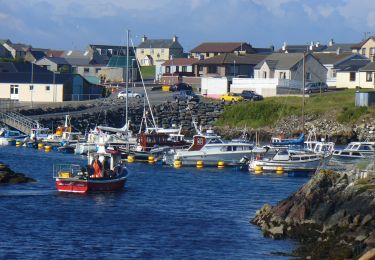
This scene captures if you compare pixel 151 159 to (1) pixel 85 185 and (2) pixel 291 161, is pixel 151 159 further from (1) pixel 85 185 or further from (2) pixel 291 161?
(1) pixel 85 185

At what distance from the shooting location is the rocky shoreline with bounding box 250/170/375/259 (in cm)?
3212

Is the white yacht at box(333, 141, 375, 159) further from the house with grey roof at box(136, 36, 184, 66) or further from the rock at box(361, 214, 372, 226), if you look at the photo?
the house with grey roof at box(136, 36, 184, 66)

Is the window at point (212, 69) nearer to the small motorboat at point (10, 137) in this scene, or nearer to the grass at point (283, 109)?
the grass at point (283, 109)

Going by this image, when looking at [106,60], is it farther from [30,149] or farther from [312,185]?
[312,185]

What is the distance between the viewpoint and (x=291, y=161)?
56625 mm

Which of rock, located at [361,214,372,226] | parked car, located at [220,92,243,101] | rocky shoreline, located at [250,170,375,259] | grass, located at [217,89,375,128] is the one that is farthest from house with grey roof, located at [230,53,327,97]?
rock, located at [361,214,372,226]

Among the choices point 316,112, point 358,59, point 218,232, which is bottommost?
point 218,232

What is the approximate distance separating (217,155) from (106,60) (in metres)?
77.2

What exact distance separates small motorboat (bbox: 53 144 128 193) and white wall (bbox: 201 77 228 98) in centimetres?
5024

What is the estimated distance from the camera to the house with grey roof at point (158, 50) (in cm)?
14338

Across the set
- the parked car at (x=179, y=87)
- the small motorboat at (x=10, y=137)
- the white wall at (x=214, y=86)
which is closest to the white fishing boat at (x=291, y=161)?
the small motorboat at (x=10, y=137)

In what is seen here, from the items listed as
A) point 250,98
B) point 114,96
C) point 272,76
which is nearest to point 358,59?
point 272,76

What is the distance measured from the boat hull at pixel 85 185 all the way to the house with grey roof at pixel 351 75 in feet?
168

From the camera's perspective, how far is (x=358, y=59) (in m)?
103
